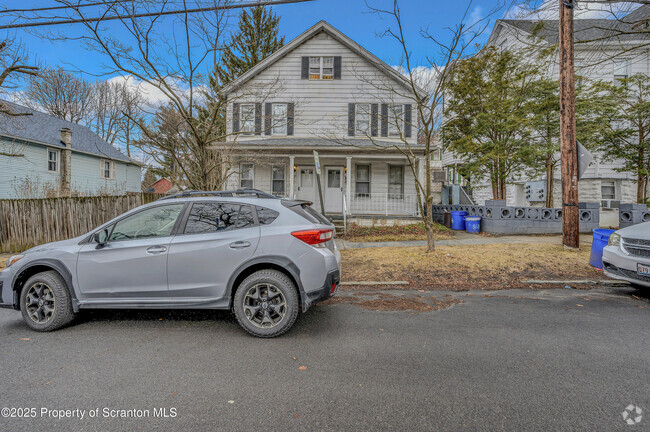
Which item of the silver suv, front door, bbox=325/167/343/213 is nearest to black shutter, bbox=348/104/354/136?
front door, bbox=325/167/343/213

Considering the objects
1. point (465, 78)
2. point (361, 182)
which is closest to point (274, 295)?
point (361, 182)

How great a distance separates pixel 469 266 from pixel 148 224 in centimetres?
615

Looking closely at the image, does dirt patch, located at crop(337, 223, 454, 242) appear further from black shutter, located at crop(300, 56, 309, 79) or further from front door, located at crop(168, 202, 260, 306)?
A: black shutter, located at crop(300, 56, 309, 79)

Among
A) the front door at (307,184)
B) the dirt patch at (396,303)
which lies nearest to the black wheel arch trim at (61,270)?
the dirt patch at (396,303)

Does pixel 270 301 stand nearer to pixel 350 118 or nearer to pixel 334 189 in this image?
pixel 334 189

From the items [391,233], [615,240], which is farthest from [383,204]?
[615,240]

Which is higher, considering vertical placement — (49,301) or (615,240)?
(615,240)

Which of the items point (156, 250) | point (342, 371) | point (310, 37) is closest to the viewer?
point (342, 371)

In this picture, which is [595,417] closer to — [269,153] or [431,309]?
[431,309]

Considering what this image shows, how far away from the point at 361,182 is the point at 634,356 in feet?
40.8

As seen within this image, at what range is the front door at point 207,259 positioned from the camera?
11.8 ft

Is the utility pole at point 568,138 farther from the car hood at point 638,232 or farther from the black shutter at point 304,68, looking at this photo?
the black shutter at point 304,68

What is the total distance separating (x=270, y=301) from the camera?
3.58 m

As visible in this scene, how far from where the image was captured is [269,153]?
13.6 meters
